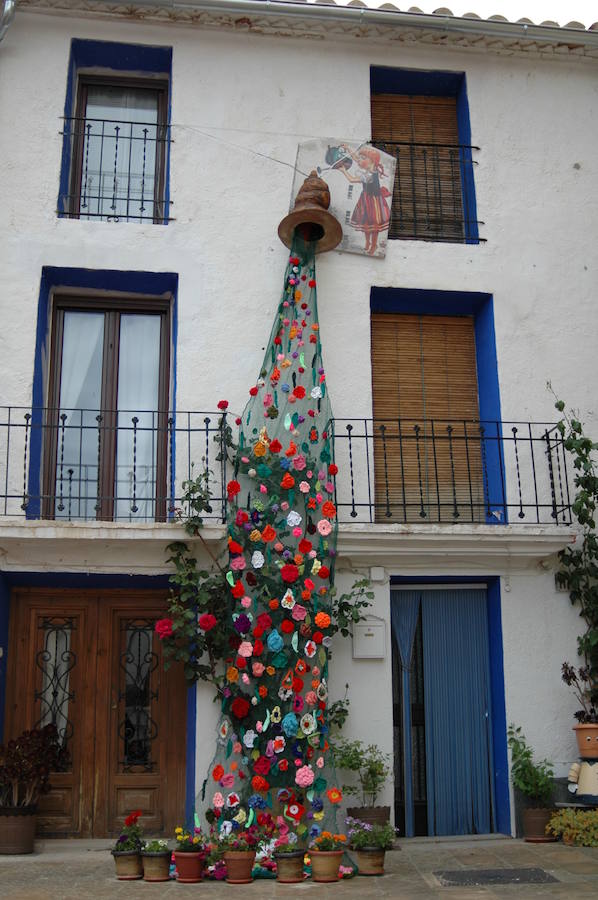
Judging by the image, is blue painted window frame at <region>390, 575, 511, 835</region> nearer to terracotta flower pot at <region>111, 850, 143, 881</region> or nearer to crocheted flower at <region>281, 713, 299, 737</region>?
crocheted flower at <region>281, 713, 299, 737</region>

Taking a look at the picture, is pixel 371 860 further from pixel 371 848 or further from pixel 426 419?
pixel 426 419

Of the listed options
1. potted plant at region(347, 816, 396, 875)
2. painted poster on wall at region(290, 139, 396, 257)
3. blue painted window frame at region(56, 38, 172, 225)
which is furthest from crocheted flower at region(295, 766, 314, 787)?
blue painted window frame at region(56, 38, 172, 225)

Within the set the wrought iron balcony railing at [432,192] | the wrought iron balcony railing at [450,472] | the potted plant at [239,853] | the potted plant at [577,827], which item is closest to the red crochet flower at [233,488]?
the wrought iron balcony railing at [450,472]

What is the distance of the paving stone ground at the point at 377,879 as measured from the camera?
677cm

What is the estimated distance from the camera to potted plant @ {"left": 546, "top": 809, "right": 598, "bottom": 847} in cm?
816

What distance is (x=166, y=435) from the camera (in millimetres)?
9430

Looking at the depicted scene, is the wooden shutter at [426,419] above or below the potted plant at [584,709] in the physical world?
above

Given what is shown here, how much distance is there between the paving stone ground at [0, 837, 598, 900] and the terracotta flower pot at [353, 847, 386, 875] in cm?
8

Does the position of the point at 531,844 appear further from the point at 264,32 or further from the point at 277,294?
the point at 264,32

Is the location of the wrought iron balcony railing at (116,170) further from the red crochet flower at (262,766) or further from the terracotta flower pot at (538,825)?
the terracotta flower pot at (538,825)

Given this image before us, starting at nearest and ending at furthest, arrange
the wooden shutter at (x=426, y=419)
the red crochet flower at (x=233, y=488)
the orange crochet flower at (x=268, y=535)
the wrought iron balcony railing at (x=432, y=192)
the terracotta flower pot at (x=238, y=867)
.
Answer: the terracotta flower pot at (x=238, y=867)
the orange crochet flower at (x=268, y=535)
the red crochet flower at (x=233, y=488)
the wooden shutter at (x=426, y=419)
the wrought iron balcony railing at (x=432, y=192)

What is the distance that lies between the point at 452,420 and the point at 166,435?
2.69 meters

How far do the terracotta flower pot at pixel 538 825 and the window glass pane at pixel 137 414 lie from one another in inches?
167

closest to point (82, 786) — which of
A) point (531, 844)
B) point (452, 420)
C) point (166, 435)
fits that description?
point (166, 435)
